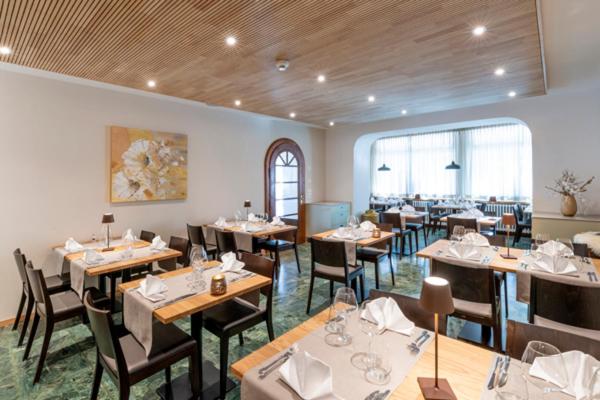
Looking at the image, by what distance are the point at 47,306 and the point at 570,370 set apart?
3261 mm

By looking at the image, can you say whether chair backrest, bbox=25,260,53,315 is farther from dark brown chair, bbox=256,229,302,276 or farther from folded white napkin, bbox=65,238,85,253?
dark brown chair, bbox=256,229,302,276

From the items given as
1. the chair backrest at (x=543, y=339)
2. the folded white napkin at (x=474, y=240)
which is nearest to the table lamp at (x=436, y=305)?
the chair backrest at (x=543, y=339)

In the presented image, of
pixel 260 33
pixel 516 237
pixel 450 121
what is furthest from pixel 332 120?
pixel 516 237

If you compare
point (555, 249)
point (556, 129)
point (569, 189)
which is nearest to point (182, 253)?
point (555, 249)

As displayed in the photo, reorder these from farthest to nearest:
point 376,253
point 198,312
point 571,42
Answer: point 376,253 < point 571,42 < point 198,312

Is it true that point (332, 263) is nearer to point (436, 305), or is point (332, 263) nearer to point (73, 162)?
point (436, 305)

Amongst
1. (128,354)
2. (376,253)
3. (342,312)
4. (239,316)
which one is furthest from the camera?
(376,253)

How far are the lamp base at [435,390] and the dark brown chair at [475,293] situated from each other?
1489mm

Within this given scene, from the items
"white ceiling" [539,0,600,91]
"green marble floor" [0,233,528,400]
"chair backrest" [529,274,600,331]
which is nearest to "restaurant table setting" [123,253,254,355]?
"green marble floor" [0,233,528,400]

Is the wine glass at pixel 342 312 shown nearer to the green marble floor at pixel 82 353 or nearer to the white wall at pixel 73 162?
the green marble floor at pixel 82 353

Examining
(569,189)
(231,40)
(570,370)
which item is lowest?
(570,370)

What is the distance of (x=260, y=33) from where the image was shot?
2553 mm

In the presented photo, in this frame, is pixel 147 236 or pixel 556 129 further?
pixel 556 129

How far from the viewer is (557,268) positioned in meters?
2.38
